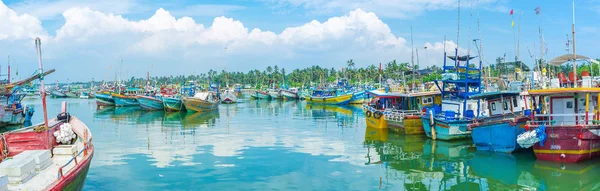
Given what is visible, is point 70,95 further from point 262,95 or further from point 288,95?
point 288,95

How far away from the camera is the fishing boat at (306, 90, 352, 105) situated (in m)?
68.9

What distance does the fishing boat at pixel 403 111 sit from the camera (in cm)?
2764

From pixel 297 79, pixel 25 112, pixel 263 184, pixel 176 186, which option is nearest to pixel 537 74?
pixel 263 184

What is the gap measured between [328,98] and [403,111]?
43670 mm

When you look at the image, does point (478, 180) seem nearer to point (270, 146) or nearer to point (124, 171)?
point (270, 146)

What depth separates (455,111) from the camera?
2528 centimetres

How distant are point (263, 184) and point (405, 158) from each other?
7.61 metres

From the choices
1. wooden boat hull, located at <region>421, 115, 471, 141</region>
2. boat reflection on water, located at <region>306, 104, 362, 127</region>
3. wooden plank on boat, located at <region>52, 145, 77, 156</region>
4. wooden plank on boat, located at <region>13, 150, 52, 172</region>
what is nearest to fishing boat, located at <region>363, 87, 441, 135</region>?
wooden boat hull, located at <region>421, 115, 471, 141</region>

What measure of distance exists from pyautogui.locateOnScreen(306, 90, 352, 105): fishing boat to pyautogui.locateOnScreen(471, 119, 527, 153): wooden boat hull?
47.5 m

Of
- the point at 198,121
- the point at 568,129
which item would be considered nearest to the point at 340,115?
the point at 198,121

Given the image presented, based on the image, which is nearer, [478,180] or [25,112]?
[478,180]

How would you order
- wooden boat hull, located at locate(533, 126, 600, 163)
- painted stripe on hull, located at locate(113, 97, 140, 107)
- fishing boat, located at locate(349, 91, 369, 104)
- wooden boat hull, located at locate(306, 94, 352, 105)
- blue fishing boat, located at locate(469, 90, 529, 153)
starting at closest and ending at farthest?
1. wooden boat hull, located at locate(533, 126, 600, 163)
2. blue fishing boat, located at locate(469, 90, 529, 153)
3. painted stripe on hull, located at locate(113, 97, 140, 107)
4. wooden boat hull, located at locate(306, 94, 352, 105)
5. fishing boat, located at locate(349, 91, 369, 104)

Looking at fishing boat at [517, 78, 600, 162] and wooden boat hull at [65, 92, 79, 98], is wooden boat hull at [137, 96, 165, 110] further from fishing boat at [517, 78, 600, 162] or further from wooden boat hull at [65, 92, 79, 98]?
wooden boat hull at [65, 92, 79, 98]

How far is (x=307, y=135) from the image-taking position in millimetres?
29906
